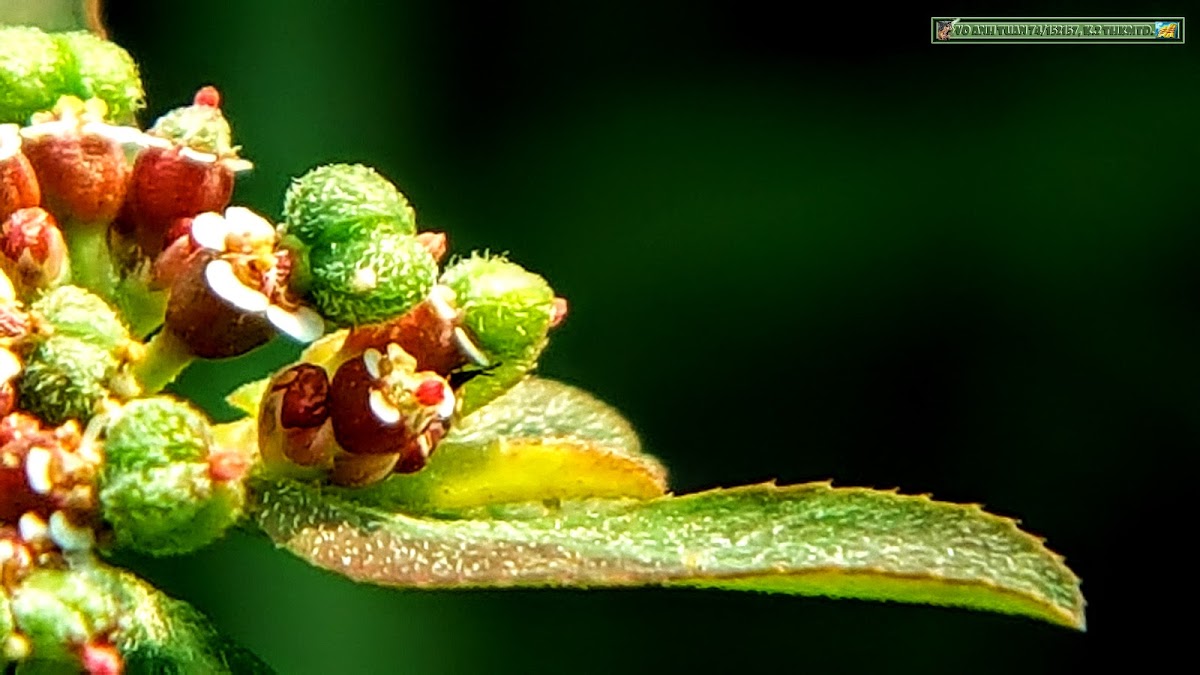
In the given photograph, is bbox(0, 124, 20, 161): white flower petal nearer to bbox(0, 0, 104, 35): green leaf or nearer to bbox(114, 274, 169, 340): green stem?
bbox(114, 274, 169, 340): green stem

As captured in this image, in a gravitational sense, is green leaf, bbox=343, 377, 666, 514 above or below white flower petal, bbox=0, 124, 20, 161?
below

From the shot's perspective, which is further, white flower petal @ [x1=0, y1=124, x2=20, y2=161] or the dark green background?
the dark green background

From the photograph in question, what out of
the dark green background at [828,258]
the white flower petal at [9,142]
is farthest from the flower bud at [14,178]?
the dark green background at [828,258]

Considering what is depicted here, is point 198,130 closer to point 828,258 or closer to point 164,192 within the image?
point 164,192

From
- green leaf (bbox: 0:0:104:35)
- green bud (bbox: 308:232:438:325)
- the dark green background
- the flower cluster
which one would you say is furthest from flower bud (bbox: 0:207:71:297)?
the dark green background

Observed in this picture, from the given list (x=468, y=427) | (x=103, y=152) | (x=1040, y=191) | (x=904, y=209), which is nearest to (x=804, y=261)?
(x=904, y=209)

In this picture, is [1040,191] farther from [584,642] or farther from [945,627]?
[584,642]
